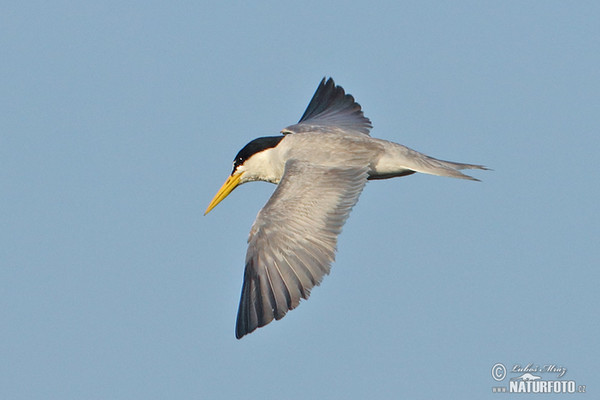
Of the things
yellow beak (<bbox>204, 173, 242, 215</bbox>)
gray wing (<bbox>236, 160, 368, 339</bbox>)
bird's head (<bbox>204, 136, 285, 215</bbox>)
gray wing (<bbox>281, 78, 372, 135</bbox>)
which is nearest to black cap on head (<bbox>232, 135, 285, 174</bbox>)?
bird's head (<bbox>204, 136, 285, 215</bbox>)

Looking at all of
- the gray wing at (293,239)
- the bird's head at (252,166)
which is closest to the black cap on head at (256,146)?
the bird's head at (252,166)

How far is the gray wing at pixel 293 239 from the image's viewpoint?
7754mm

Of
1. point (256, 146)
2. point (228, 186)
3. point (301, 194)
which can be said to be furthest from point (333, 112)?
point (301, 194)

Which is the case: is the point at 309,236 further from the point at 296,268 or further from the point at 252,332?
the point at 252,332

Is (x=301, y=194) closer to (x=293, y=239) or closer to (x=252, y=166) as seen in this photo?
(x=293, y=239)

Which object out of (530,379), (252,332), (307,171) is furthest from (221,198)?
(530,379)

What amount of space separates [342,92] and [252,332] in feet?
17.4

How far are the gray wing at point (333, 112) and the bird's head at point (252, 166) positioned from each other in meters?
0.68

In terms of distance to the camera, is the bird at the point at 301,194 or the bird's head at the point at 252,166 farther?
the bird's head at the point at 252,166

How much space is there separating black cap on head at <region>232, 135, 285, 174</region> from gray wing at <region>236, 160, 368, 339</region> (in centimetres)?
105

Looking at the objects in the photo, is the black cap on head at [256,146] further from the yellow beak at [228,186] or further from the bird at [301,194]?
the yellow beak at [228,186]

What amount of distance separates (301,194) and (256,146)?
162cm

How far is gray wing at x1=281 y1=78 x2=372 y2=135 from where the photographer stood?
1117 centimetres

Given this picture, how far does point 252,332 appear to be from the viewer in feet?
24.8
